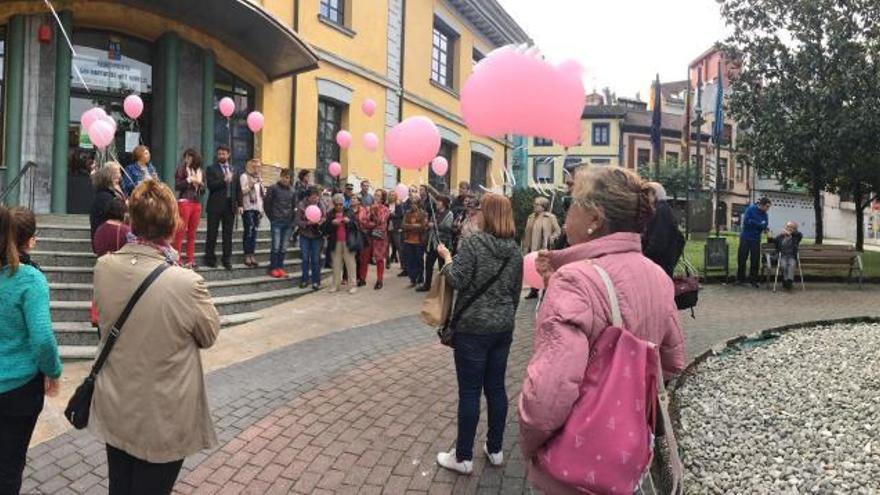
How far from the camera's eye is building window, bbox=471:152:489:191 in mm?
22812

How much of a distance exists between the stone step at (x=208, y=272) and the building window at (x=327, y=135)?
13.1 ft

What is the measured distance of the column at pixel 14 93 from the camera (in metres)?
10.2

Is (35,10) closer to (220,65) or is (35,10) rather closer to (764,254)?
(220,65)

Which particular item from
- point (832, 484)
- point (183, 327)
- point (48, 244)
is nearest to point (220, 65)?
point (48, 244)

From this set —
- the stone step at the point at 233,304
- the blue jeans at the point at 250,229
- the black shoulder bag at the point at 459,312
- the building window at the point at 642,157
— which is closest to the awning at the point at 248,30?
the blue jeans at the point at 250,229

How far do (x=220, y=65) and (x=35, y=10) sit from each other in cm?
329

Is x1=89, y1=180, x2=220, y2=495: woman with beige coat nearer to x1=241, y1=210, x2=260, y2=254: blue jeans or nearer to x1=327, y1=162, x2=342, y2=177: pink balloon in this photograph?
x1=241, y1=210, x2=260, y2=254: blue jeans

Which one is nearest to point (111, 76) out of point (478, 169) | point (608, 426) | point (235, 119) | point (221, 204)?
point (235, 119)

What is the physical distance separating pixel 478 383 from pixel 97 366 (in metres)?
2.14

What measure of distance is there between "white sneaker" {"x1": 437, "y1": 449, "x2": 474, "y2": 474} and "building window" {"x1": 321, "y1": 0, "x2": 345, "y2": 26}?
12.9 meters

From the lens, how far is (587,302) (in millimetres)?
1984

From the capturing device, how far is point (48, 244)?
865 centimetres

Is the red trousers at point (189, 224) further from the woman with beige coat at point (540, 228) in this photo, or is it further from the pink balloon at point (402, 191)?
the woman with beige coat at point (540, 228)

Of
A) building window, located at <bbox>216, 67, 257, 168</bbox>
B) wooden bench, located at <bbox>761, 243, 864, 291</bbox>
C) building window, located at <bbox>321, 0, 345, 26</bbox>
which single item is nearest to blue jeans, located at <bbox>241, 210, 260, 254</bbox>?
building window, located at <bbox>216, 67, 257, 168</bbox>
